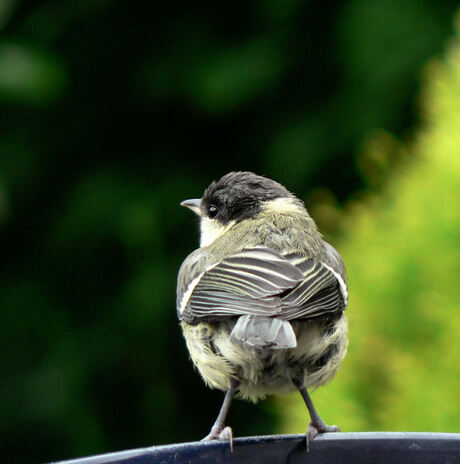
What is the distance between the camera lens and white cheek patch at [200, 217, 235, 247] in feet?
10.6

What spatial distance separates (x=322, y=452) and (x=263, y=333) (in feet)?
1.05

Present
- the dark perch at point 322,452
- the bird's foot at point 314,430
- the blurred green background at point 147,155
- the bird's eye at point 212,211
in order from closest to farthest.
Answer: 1. the dark perch at point 322,452
2. the bird's foot at point 314,430
3. the bird's eye at point 212,211
4. the blurred green background at point 147,155

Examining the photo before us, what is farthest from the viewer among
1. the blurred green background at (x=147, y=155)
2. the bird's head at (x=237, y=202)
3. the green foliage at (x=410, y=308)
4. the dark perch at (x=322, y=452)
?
the blurred green background at (x=147, y=155)

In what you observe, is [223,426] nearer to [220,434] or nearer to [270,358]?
[220,434]

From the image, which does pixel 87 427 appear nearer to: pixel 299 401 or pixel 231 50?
pixel 299 401

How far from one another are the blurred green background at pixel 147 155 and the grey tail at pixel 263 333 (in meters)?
2.48

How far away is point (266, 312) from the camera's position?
7.36 ft

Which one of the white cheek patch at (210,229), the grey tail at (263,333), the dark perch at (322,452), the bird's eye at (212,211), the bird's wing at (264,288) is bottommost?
the dark perch at (322,452)

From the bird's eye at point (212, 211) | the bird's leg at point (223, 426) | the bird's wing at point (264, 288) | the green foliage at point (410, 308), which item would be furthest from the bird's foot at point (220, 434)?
the bird's eye at point (212, 211)

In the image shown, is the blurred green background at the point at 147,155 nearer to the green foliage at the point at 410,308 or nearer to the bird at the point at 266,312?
the green foliage at the point at 410,308

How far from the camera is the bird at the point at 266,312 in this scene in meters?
2.28

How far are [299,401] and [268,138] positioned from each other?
6.91 ft

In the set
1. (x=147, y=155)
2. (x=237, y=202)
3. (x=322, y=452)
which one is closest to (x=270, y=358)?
(x=322, y=452)

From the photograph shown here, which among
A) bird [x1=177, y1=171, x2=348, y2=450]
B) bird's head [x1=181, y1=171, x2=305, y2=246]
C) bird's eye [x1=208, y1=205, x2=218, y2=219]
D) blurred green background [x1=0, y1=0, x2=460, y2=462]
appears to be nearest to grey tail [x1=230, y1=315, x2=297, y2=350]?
bird [x1=177, y1=171, x2=348, y2=450]
